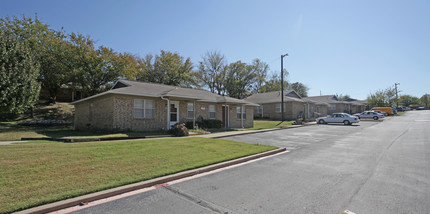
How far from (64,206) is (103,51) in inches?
1051

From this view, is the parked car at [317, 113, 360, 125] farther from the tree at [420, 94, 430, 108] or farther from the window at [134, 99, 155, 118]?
the tree at [420, 94, 430, 108]

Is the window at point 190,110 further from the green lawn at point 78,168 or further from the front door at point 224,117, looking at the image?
the green lawn at point 78,168

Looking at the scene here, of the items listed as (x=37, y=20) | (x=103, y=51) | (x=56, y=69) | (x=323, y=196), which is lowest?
(x=323, y=196)

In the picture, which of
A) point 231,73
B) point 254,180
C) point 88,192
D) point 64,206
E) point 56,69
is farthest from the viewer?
point 231,73

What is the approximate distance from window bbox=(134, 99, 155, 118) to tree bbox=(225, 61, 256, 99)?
30.9 m

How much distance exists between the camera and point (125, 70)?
27500mm

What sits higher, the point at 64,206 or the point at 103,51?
the point at 103,51

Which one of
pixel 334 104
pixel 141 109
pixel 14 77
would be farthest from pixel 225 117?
pixel 334 104

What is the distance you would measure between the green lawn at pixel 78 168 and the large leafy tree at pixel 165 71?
29.8m

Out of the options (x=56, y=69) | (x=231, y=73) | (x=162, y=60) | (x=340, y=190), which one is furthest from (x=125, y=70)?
(x=340, y=190)

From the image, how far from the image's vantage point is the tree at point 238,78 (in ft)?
151

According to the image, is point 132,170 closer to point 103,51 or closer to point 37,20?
point 103,51

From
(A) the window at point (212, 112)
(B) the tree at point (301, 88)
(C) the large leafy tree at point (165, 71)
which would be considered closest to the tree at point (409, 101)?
(B) the tree at point (301, 88)

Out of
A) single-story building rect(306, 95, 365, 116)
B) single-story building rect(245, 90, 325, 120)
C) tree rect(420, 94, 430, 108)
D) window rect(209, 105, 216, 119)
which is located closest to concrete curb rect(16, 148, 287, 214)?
window rect(209, 105, 216, 119)
